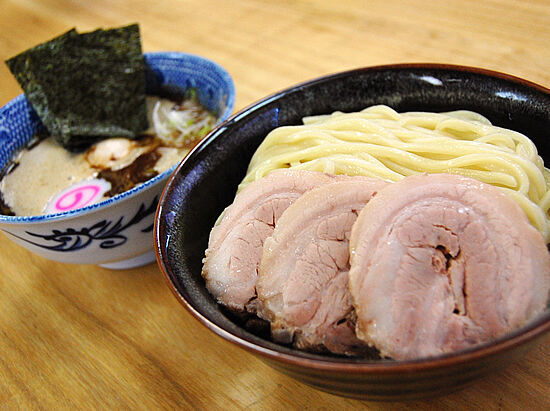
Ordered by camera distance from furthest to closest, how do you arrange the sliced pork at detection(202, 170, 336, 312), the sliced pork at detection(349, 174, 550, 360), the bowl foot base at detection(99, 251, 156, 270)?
the bowl foot base at detection(99, 251, 156, 270) < the sliced pork at detection(202, 170, 336, 312) < the sliced pork at detection(349, 174, 550, 360)

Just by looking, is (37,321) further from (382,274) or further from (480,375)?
(480,375)

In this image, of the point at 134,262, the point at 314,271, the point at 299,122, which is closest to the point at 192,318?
the point at 134,262

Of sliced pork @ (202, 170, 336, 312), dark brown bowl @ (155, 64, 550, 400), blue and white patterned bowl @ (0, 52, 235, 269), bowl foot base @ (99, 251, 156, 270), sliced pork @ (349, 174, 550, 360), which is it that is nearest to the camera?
dark brown bowl @ (155, 64, 550, 400)

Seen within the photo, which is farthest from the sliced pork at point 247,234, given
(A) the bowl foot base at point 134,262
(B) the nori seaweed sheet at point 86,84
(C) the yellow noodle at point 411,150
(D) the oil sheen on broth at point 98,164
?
(B) the nori seaweed sheet at point 86,84

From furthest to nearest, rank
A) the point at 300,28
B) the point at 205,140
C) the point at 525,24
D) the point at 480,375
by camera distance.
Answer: the point at 300,28, the point at 525,24, the point at 205,140, the point at 480,375

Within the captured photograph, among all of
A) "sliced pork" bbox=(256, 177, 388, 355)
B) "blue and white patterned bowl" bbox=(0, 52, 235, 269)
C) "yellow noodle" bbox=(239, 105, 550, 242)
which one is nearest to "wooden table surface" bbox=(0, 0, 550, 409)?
"blue and white patterned bowl" bbox=(0, 52, 235, 269)

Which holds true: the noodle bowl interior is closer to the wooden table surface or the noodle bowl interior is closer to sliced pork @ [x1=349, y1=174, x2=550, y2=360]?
sliced pork @ [x1=349, y1=174, x2=550, y2=360]

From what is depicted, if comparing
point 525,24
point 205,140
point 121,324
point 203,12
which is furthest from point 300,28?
point 121,324

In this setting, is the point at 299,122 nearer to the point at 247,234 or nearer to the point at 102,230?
the point at 247,234
